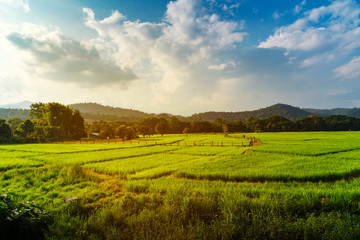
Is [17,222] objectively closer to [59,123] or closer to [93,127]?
[59,123]

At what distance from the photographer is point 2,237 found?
3605 mm

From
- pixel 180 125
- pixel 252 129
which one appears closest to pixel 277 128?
pixel 252 129

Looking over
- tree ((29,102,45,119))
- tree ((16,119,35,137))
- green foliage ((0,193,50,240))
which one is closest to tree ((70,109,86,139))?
tree ((16,119,35,137))

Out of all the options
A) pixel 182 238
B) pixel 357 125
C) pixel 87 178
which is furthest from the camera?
pixel 357 125

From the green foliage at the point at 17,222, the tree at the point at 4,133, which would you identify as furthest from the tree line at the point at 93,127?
the green foliage at the point at 17,222

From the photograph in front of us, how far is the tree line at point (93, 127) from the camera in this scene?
65.5m

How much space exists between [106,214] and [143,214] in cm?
153

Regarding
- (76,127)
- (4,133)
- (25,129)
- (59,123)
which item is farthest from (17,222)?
(76,127)

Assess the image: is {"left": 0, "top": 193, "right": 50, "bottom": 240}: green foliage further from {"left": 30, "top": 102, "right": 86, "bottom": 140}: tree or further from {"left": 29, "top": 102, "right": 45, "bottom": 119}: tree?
{"left": 29, "top": 102, "right": 45, "bottom": 119}: tree

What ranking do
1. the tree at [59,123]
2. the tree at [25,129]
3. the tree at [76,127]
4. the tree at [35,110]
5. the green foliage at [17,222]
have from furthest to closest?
1. the tree at [35,110]
2. the tree at [76,127]
3. the tree at [25,129]
4. the tree at [59,123]
5. the green foliage at [17,222]

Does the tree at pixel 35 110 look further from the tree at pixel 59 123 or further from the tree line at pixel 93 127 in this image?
the tree at pixel 59 123

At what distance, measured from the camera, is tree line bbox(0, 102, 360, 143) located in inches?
2579

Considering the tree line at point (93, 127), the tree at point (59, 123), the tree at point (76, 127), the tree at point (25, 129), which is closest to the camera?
the tree line at point (93, 127)

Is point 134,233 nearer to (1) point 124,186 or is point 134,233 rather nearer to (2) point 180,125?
(1) point 124,186
